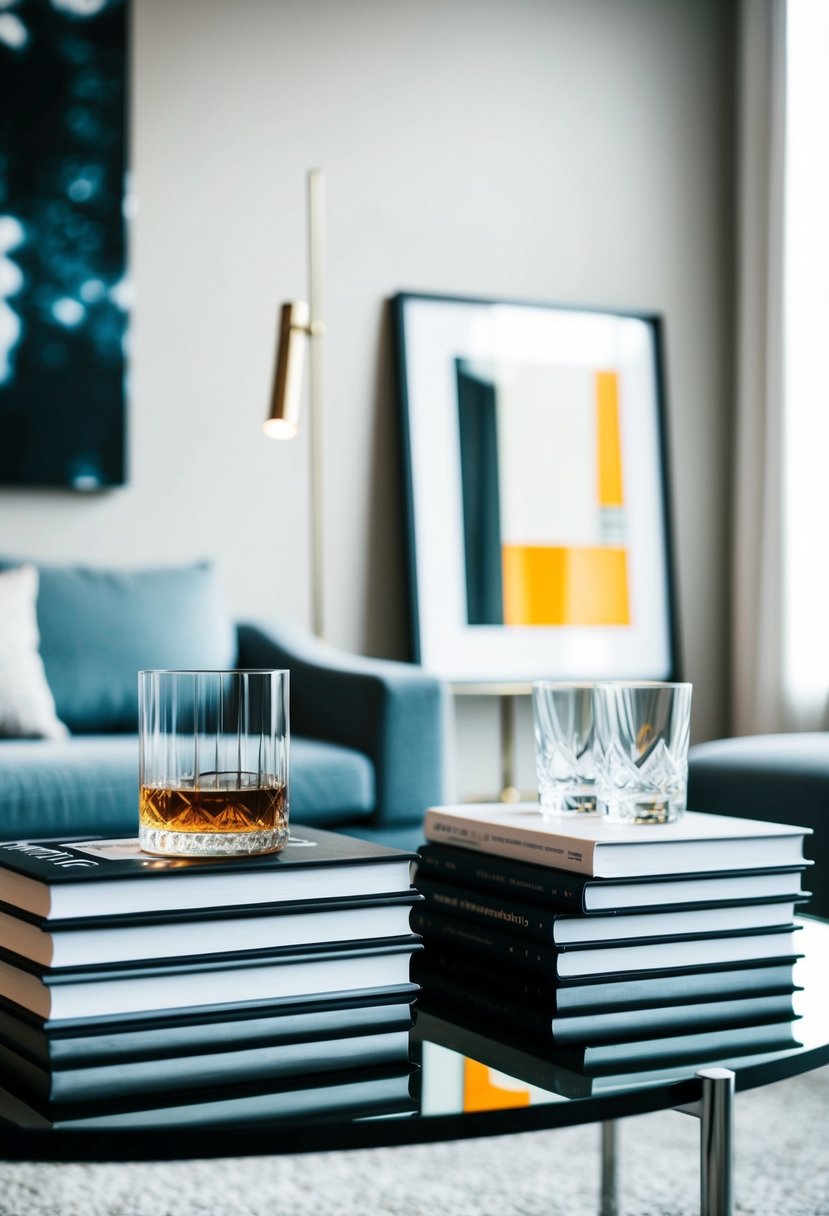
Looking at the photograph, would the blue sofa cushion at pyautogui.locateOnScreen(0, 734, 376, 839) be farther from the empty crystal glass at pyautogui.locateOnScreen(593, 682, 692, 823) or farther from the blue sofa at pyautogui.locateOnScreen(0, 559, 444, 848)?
the empty crystal glass at pyautogui.locateOnScreen(593, 682, 692, 823)

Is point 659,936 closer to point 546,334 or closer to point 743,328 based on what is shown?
point 546,334

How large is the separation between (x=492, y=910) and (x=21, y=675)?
181 centimetres

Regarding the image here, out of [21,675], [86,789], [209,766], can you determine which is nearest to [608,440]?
[21,675]

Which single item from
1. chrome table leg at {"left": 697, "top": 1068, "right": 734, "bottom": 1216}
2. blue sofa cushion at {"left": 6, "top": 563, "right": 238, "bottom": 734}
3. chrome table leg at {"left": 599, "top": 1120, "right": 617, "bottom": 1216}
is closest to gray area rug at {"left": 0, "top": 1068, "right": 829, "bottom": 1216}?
chrome table leg at {"left": 599, "top": 1120, "right": 617, "bottom": 1216}

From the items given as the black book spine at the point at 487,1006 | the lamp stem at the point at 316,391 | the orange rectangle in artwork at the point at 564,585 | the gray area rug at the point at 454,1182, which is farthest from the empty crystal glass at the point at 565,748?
the orange rectangle in artwork at the point at 564,585

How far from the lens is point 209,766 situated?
0.85m

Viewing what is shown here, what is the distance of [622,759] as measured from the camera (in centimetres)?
102

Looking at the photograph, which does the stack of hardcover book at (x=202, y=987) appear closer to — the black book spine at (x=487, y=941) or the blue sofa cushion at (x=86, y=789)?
the black book spine at (x=487, y=941)

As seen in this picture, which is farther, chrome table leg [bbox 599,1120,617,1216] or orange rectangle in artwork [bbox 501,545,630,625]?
orange rectangle in artwork [bbox 501,545,630,625]

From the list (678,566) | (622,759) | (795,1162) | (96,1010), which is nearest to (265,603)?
(678,566)

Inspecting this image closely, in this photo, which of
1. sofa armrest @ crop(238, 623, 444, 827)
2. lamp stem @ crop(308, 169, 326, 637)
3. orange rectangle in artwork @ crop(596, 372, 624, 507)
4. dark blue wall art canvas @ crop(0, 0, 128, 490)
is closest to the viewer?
sofa armrest @ crop(238, 623, 444, 827)

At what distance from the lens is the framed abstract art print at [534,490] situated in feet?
11.8

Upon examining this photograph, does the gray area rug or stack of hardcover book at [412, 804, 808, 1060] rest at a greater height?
stack of hardcover book at [412, 804, 808, 1060]

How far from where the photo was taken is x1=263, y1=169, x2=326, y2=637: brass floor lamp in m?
2.61
